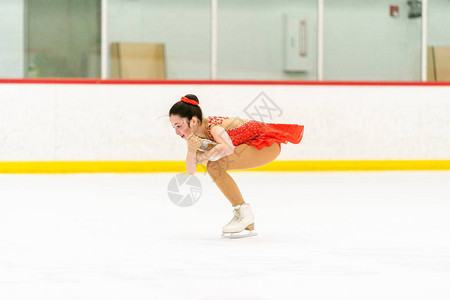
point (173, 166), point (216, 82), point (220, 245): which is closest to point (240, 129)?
point (220, 245)

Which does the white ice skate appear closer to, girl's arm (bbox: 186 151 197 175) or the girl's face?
girl's arm (bbox: 186 151 197 175)

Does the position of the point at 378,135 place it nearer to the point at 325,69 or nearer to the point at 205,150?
the point at 325,69

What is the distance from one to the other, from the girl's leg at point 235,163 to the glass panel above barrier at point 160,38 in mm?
A: 4760

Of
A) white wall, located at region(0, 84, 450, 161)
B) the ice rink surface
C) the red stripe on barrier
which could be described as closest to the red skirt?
the ice rink surface

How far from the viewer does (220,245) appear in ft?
10.5

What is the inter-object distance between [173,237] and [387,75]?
5645mm

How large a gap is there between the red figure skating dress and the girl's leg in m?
→ 0.03

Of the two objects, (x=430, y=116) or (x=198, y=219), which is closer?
(x=198, y=219)

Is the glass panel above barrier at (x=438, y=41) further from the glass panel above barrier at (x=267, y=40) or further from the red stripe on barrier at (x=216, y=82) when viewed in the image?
the glass panel above barrier at (x=267, y=40)

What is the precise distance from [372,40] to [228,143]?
5614 mm

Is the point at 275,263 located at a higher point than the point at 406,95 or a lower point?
lower

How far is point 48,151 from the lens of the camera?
7.35 m

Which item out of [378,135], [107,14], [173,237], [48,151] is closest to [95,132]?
[48,151]

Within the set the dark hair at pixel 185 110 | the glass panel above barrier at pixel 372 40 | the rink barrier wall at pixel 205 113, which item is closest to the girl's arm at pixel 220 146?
the dark hair at pixel 185 110
